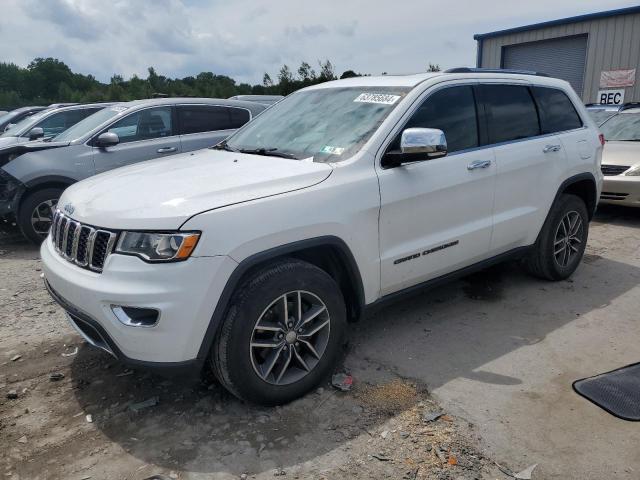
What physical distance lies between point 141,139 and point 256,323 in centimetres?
Answer: 521

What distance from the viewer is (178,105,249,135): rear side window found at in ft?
24.7

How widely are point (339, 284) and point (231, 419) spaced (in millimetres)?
1022

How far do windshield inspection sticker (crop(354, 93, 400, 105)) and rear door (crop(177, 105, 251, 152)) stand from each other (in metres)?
4.14

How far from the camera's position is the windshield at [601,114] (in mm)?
9258

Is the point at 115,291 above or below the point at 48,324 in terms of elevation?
above

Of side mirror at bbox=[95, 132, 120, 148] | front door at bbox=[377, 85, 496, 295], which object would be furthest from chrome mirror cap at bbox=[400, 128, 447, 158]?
side mirror at bbox=[95, 132, 120, 148]

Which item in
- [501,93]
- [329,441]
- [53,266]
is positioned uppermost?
→ [501,93]

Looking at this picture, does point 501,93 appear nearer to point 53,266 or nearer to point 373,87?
point 373,87

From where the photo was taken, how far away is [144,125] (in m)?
7.30

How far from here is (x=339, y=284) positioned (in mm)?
3398

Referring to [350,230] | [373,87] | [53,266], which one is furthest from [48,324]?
[373,87]

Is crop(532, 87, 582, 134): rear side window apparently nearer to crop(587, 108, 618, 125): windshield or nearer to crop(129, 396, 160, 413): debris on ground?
crop(129, 396, 160, 413): debris on ground

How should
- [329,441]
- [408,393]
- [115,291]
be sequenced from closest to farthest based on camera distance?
[115,291] < [329,441] < [408,393]

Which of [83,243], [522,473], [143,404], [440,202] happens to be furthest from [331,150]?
[522,473]
